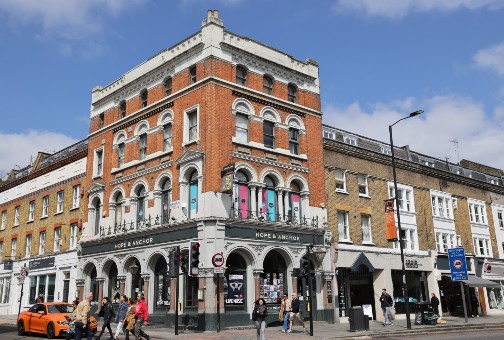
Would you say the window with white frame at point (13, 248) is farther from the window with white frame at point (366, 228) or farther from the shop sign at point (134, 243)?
the window with white frame at point (366, 228)

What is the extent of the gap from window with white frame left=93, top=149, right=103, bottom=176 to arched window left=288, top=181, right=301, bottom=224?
532 inches

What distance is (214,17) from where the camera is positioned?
26.9 m

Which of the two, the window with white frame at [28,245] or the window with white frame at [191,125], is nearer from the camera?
the window with white frame at [191,125]

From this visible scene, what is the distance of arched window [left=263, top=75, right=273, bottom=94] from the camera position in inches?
1126

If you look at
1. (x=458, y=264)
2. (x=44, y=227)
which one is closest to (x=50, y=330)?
(x=44, y=227)

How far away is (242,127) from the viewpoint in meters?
26.7

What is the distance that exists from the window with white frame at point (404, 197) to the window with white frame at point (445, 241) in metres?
3.68

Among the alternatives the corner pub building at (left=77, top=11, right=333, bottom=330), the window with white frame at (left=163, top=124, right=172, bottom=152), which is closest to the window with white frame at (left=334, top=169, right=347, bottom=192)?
the corner pub building at (left=77, top=11, right=333, bottom=330)

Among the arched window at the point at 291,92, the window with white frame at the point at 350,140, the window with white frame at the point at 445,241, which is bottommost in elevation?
the window with white frame at the point at 445,241

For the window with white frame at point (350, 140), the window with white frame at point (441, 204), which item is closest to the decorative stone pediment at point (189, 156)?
the window with white frame at point (350, 140)

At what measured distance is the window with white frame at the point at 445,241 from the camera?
35938 mm

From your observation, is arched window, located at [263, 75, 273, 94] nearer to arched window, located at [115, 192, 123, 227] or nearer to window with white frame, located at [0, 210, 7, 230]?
arched window, located at [115, 192, 123, 227]

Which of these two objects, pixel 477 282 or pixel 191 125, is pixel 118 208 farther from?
pixel 477 282

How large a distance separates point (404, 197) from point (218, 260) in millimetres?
18100
